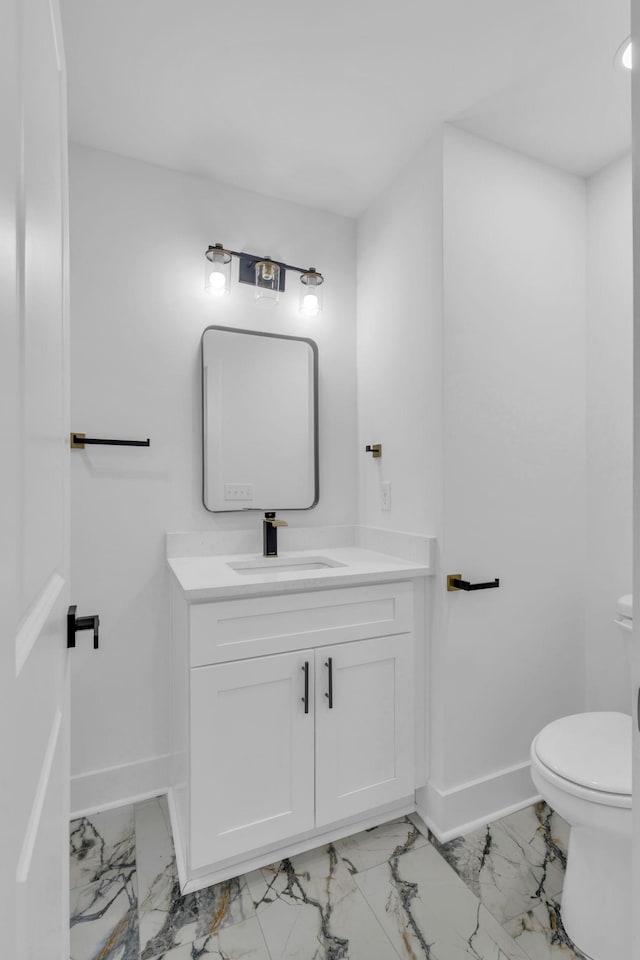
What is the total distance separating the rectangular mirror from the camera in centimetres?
201

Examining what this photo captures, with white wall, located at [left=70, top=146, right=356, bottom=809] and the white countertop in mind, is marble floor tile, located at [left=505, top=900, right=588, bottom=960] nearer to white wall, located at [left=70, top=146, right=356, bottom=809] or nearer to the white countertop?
the white countertop

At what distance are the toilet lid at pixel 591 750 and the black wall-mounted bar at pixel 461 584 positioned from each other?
0.46m

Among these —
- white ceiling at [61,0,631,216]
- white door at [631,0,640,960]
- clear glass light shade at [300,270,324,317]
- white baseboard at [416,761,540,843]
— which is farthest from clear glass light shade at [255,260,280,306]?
white baseboard at [416,761,540,843]

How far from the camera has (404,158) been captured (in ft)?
6.28

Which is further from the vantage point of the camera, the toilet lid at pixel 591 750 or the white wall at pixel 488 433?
the white wall at pixel 488 433

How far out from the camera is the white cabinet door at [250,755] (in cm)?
142

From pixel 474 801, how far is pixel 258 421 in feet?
5.45

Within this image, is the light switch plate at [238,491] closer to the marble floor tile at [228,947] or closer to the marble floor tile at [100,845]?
the marble floor tile at [100,845]

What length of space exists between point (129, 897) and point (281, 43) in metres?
2.52

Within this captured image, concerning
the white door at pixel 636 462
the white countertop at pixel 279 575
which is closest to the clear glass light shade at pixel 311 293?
the white countertop at pixel 279 575

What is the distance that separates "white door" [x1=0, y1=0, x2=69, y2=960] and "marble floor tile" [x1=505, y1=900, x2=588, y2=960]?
1.15m

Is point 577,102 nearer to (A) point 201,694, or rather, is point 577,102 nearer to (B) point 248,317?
(B) point 248,317

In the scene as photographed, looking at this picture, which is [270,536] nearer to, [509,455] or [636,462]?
[509,455]

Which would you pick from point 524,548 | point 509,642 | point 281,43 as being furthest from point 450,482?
point 281,43
